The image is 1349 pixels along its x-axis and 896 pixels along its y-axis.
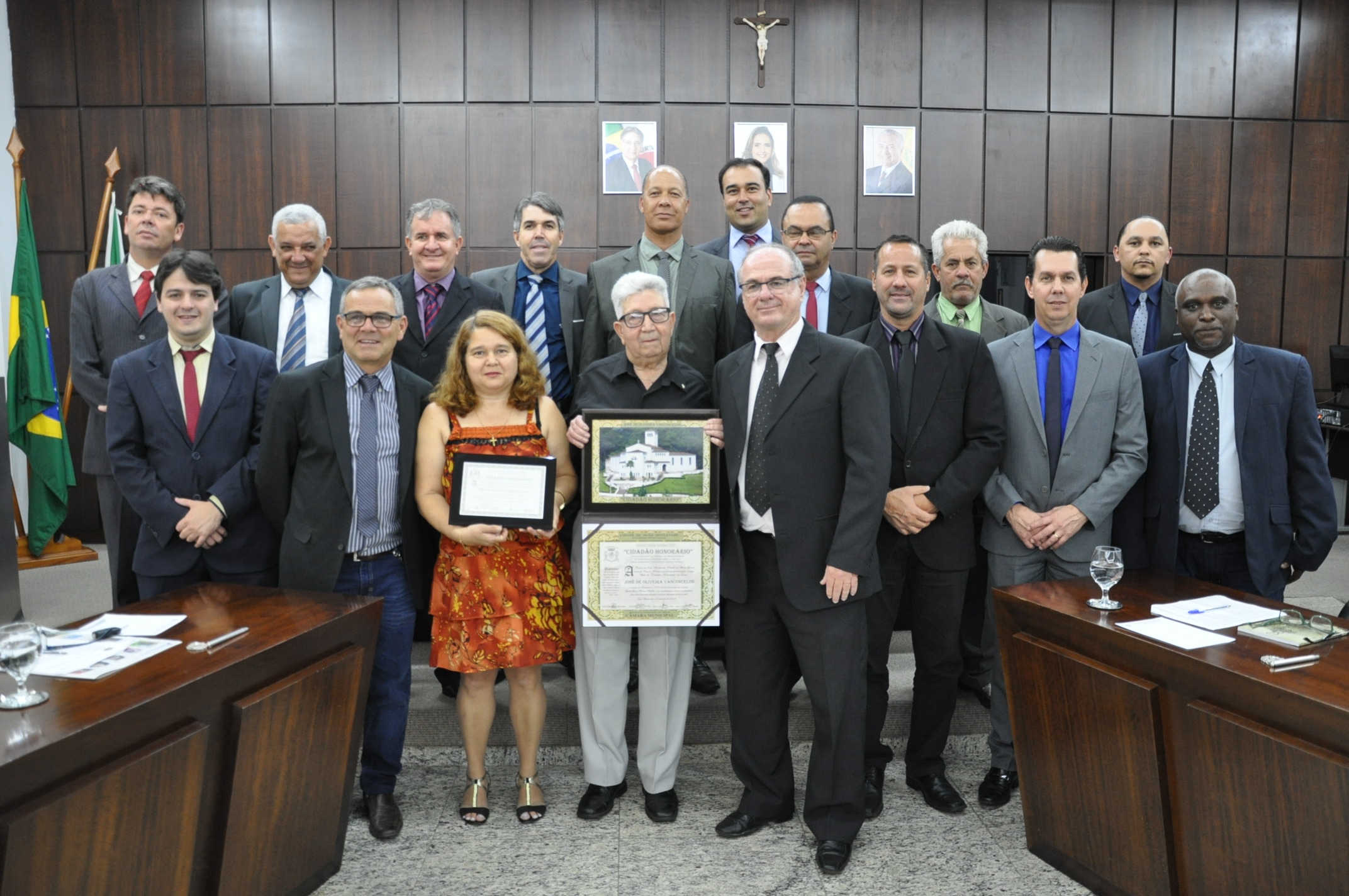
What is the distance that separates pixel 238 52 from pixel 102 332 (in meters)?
4.65

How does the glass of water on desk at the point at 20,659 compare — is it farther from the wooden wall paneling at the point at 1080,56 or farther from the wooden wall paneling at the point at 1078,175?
the wooden wall paneling at the point at 1080,56

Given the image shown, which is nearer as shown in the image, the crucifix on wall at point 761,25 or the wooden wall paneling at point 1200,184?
the crucifix on wall at point 761,25

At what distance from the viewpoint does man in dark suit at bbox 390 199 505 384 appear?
3.61 m

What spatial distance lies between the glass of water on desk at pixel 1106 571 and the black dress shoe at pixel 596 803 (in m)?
1.57

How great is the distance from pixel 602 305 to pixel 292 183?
4830mm

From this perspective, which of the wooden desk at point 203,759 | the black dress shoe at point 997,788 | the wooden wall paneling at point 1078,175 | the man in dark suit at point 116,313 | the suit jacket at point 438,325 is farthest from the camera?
the wooden wall paneling at point 1078,175

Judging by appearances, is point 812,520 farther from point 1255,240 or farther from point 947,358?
point 1255,240

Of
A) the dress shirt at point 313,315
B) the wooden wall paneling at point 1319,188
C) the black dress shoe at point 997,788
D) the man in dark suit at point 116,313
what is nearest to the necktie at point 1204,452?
the black dress shoe at point 997,788

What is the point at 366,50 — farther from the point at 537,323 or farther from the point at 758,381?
the point at 758,381

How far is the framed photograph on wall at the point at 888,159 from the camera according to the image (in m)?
7.50

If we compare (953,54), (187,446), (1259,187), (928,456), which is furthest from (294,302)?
(1259,187)

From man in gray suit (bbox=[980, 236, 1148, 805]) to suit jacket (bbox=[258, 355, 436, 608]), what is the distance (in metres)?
1.98

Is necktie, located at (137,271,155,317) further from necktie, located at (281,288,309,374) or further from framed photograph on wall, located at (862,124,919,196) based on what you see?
framed photograph on wall, located at (862,124,919,196)

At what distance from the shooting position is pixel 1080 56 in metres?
7.62
